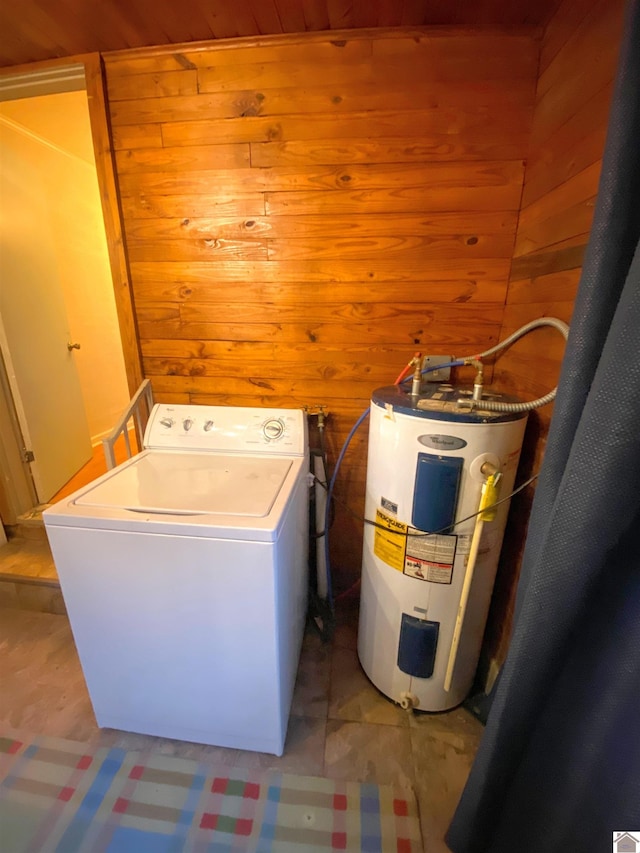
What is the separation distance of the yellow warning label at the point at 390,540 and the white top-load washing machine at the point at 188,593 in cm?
29

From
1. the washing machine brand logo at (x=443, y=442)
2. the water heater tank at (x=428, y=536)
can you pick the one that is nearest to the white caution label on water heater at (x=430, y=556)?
the water heater tank at (x=428, y=536)

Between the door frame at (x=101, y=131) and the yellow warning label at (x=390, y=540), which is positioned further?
the door frame at (x=101, y=131)

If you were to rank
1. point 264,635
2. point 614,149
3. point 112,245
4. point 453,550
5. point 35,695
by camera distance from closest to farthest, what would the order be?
1. point 614,149
2. point 264,635
3. point 453,550
4. point 35,695
5. point 112,245

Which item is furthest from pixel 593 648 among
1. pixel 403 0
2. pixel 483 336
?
pixel 403 0

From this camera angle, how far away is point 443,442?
3.20ft

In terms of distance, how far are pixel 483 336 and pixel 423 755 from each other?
1547 millimetres

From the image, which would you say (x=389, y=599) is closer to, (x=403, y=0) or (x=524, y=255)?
(x=524, y=255)

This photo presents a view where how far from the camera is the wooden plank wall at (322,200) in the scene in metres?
1.21

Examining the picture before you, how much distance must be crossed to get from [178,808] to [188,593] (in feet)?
2.21

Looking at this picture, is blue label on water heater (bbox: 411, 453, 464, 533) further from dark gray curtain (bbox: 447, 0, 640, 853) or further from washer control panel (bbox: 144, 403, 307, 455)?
washer control panel (bbox: 144, 403, 307, 455)

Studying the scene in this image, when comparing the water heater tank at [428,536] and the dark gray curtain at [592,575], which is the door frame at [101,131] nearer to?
the water heater tank at [428,536]

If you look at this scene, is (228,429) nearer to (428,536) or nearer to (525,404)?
(428,536)

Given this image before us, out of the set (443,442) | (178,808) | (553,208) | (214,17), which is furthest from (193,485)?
(214,17)

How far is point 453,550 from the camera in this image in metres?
1.07
